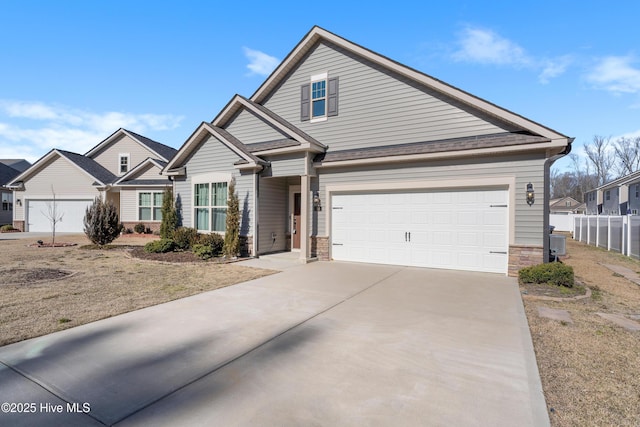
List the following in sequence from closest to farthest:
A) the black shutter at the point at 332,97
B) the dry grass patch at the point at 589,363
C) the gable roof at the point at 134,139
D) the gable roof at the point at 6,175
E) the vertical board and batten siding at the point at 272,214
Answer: the dry grass patch at the point at 589,363 → the black shutter at the point at 332,97 → the vertical board and batten siding at the point at 272,214 → the gable roof at the point at 134,139 → the gable roof at the point at 6,175

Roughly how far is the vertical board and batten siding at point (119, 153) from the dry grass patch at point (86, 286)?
45.6 feet

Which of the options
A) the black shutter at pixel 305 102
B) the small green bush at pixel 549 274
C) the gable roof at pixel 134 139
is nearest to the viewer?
the small green bush at pixel 549 274

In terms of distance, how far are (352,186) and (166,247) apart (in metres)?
7.48

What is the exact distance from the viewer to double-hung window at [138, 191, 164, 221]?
21125 mm

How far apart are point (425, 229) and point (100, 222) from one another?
13.7m

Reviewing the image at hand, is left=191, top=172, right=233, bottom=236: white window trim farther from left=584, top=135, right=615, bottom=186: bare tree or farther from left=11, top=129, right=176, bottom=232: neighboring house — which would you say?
left=584, top=135, right=615, bottom=186: bare tree

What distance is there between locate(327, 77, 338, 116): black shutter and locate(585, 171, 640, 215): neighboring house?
3068 centimetres

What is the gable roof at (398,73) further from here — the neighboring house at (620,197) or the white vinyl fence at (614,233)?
the neighboring house at (620,197)

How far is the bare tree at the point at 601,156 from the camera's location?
5269 cm

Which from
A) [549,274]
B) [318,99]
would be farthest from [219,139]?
[549,274]

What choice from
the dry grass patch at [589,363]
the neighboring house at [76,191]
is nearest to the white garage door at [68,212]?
the neighboring house at [76,191]

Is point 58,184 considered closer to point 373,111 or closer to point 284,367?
point 373,111

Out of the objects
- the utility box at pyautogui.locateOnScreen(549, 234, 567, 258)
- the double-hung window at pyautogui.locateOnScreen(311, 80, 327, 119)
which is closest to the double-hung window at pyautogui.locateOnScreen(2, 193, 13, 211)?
the double-hung window at pyautogui.locateOnScreen(311, 80, 327, 119)

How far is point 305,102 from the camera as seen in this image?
12.4 m
